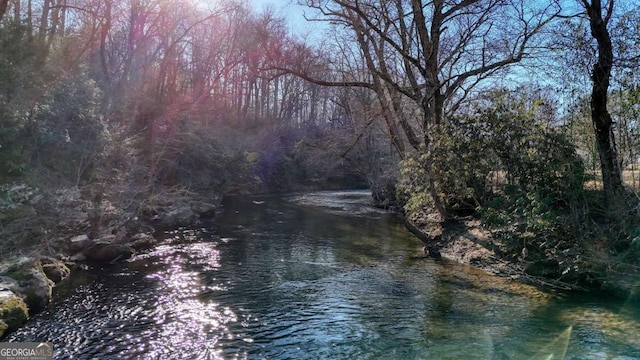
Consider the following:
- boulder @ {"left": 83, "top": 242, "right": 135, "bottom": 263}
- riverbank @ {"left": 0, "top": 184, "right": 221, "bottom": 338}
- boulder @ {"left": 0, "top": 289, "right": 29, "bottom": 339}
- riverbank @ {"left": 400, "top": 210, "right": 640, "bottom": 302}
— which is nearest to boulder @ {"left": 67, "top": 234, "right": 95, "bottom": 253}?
riverbank @ {"left": 0, "top": 184, "right": 221, "bottom": 338}

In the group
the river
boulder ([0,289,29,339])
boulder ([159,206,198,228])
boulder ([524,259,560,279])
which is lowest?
the river


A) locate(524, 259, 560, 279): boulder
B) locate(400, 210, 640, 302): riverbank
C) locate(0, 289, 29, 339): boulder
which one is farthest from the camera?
locate(524, 259, 560, 279): boulder

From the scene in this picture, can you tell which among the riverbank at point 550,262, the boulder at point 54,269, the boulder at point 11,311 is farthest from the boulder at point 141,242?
the riverbank at point 550,262

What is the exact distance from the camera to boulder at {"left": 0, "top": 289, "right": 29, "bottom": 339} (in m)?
6.69

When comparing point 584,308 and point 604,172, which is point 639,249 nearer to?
point 584,308

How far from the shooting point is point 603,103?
1012 cm

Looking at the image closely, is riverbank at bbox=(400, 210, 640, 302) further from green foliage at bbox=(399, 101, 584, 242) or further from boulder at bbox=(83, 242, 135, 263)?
boulder at bbox=(83, 242, 135, 263)

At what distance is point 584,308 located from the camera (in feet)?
26.6

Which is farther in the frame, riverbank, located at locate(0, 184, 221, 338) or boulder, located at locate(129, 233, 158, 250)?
boulder, located at locate(129, 233, 158, 250)

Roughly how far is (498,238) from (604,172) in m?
3.03

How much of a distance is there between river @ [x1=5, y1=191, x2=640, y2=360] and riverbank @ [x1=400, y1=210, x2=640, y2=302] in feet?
1.50

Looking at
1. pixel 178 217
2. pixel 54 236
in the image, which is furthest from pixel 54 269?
pixel 178 217

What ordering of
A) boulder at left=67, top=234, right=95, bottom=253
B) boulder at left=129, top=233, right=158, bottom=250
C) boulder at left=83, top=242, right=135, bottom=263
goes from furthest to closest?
boulder at left=129, top=233, right=158, bottom=250 → boulder at left=67, top=234, right=95, bottom=253 → boulder at left=83, top=242, right=135, bottom=263

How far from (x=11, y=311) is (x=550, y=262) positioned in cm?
1130
